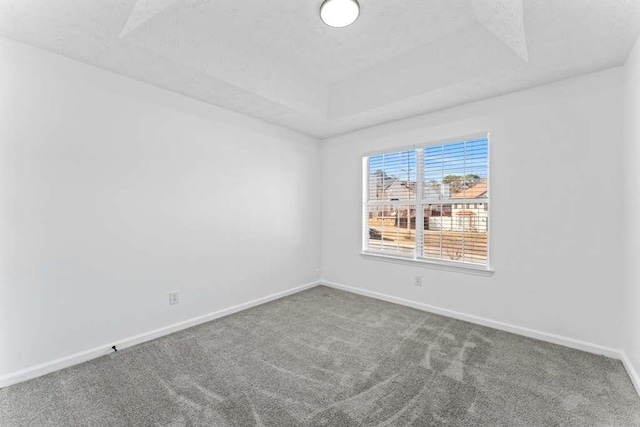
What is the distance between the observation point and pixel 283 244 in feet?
13.1

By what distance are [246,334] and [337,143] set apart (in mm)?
2955

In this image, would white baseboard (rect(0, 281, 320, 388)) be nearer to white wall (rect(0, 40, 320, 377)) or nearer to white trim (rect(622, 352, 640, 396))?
white wall (rect(0, 40, 320, 377))

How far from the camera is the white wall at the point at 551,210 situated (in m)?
2.38

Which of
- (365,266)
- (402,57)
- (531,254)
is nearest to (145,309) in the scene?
(365,266)

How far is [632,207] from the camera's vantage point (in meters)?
2.09

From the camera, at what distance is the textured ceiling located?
1.87 m

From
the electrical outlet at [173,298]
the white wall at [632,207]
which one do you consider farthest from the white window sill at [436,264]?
the electrical outlet at [173,298]

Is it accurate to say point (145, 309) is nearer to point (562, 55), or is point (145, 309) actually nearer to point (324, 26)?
point (324, 26)

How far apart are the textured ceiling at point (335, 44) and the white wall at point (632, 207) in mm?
281

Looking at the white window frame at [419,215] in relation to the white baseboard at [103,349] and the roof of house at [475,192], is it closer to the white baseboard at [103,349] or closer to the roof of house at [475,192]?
the roof of house at [475,192]

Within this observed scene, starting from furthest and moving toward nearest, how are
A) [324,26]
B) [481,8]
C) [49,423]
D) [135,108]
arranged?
[135,108] → [324,26] → [481,8] → [49,423]

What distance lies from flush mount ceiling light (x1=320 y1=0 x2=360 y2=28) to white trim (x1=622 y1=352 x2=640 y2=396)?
3.30 m

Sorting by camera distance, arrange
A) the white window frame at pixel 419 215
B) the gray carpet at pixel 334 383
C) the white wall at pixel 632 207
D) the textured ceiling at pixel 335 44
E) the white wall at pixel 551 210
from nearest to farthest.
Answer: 1. the gray carpet at pixel 334 383
2. the textured ceiling at pixel 335 44
3. the white wall at pixel 632 207
4. the white wall at pixel 551 210
5. the white window frame at pixel 419 215

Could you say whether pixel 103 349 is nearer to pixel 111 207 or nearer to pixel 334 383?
pixel 111 207
